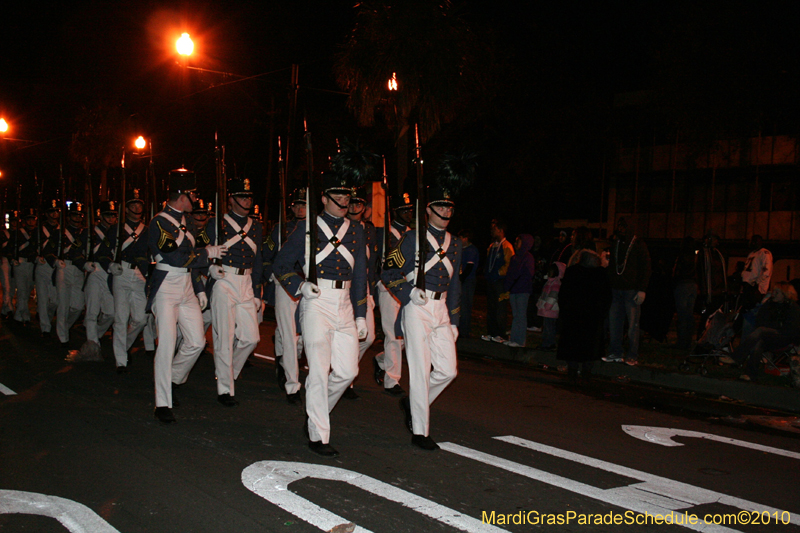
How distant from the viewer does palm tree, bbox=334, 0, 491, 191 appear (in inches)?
685

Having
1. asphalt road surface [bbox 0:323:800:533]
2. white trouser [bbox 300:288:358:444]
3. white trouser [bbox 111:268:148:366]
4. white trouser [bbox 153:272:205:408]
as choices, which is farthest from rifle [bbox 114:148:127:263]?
white trouser [bbox 300:288:358:444]

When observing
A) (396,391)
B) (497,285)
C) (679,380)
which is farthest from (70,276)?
(679,380)

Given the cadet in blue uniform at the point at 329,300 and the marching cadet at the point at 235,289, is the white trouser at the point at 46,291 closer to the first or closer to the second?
the marching cadet at the point at 235,289

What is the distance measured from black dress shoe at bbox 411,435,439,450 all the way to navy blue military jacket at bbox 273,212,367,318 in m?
1.19

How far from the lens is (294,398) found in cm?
834

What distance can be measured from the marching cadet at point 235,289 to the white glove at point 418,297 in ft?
8.19

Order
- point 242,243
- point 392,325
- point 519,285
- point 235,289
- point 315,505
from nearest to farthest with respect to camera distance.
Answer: point 315,505 < point 235,289 < point 242,243 < point 392,325 < point 519,285

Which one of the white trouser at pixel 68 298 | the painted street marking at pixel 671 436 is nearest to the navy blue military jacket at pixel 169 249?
the painted street marking at pixel 671 436

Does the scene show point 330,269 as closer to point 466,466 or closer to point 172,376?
point 466,466

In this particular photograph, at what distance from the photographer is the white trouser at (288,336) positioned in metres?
8.42

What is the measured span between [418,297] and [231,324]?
2694 millimetres

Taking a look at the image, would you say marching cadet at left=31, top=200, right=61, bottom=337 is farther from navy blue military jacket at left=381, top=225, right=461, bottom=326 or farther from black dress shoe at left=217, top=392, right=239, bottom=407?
navy blue military jacket at left=381, top=225, right=461, bottom=326

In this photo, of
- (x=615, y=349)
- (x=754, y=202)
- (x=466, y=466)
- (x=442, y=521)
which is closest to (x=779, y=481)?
(x=466, y=466)

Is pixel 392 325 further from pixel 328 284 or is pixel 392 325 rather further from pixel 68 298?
pixel 68 298
